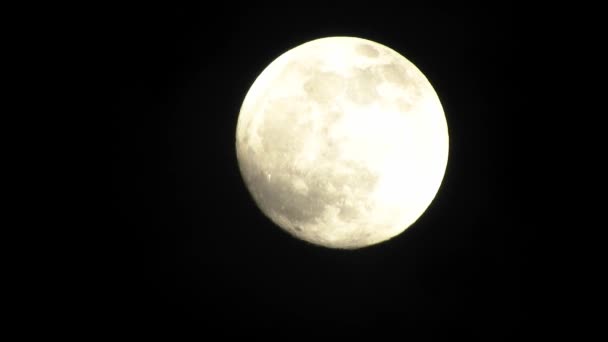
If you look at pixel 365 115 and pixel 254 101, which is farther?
pixel 254 101

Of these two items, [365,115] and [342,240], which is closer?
[365,115]

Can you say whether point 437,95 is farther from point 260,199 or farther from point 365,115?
point 260,199

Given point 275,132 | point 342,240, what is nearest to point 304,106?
point 275,132

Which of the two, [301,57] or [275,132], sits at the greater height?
[301,57]

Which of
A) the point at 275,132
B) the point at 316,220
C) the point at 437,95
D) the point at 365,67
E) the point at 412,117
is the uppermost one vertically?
the point at 437,95

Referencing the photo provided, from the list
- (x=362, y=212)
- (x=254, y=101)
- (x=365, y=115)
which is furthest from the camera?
(x=254, y=101)

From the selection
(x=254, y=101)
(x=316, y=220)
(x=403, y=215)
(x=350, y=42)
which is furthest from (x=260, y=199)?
(x=350, y=42)

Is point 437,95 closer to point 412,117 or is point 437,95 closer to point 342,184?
point 412,117

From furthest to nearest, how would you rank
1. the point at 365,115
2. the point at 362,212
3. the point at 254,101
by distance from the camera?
the point at 254,101
the point at 362,212
the point at 365,115

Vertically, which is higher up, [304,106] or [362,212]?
[304,106]
